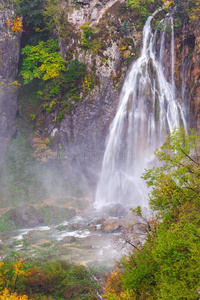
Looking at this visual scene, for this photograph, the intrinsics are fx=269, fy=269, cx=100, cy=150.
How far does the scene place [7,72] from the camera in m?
25.6

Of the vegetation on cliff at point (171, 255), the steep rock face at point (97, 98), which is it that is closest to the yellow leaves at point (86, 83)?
the steep rock face at point (97, 98)

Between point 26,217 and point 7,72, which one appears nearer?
Result: point 26,217

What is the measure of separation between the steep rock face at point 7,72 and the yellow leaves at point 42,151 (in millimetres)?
2880

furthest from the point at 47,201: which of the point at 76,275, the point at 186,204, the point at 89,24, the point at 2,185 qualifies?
the point at 89,24

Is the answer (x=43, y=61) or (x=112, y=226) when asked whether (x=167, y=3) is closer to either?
(x=43, y=61)

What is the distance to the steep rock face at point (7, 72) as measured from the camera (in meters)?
24.9

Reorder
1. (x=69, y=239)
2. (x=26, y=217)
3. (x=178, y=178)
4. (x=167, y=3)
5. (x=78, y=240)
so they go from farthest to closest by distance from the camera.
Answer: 1. (x=167, y=3)
2. (x=26, y=217)
3. (x=78, y=240)
4. (x=69, y=239)
5. (x=178, y=178)

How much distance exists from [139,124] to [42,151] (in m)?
9.12

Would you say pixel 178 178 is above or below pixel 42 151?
below

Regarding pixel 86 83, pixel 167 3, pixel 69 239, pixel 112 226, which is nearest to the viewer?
pixel 69 239

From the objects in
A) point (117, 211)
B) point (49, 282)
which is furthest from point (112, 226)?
point (49, 282)

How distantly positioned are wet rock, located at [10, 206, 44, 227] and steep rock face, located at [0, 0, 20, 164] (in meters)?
7.04

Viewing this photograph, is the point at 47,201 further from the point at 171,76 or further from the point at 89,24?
the point at 89,24

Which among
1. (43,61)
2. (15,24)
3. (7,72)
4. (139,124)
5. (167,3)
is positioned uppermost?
(15,24)
